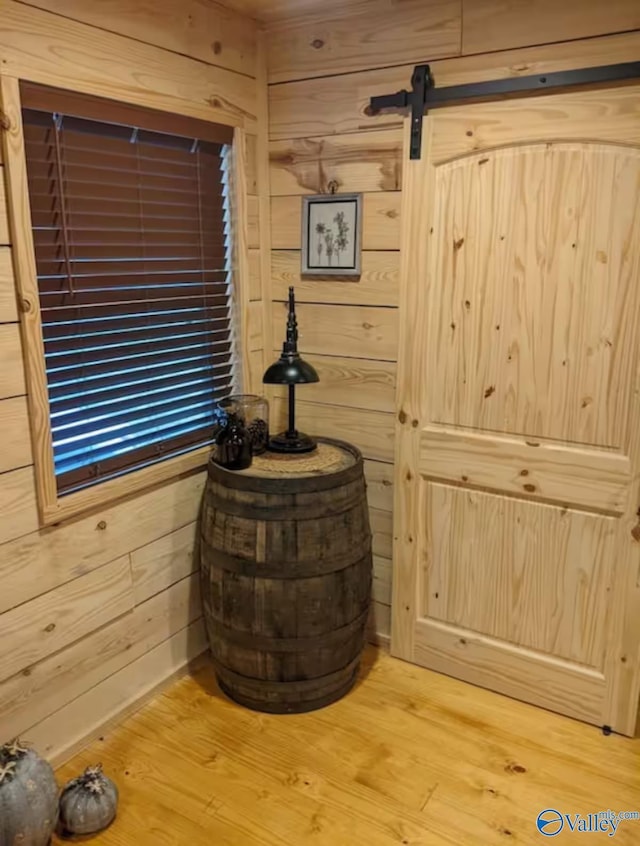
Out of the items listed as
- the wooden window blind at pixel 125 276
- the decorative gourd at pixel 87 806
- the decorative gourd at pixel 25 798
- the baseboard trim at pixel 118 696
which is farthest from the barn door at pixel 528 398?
the decorative gourd at pixel 25 798

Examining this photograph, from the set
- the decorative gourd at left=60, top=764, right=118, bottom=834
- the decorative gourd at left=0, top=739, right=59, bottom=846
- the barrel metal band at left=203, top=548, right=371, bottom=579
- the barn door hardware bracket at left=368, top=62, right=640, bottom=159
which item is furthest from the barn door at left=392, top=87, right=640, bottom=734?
the decorative gourd at left=0, top=739, right=59, bottom=846

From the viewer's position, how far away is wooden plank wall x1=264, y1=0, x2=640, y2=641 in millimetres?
1950

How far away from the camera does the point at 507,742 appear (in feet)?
7.11

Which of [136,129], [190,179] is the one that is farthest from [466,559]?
[136,129]

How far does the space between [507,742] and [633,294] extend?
4.68 ft

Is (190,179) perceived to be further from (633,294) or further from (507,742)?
(507,742)

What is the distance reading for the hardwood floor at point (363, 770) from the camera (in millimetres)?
1831

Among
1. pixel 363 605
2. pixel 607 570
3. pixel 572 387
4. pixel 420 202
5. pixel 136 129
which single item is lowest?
pixel 363 605

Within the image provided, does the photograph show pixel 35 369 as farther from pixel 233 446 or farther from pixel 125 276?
pixel 233 446

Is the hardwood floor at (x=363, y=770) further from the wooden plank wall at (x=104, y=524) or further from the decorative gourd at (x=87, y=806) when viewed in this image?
the wooden plank wall at (x=104, y=524)

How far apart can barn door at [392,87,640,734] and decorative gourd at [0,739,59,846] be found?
1345 mm

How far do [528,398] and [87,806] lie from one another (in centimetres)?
171

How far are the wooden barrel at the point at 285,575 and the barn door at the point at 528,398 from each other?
1.20 feet

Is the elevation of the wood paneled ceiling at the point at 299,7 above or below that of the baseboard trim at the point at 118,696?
above
